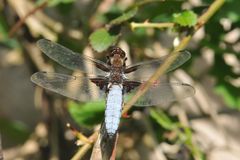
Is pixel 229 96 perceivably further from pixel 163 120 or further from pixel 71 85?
pixel 71 85

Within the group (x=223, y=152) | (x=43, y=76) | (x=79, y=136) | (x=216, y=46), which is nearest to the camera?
(x=79, y=136)

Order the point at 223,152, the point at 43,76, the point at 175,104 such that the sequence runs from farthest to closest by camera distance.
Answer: the point at 223,152, the point at 175,104, the point at 43,76

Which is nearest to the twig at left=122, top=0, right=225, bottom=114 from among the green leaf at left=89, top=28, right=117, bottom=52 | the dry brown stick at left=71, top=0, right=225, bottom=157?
the dry brown stick at left=71, top=0, right=225, bottom=157

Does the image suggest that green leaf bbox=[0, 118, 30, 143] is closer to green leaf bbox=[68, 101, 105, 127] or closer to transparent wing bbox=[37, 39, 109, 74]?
green leaf bbox=[68, 101, 105, 127]

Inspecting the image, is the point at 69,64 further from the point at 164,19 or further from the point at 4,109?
the point at 4,109

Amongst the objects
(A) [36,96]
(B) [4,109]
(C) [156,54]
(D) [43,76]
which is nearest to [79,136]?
(D) [43,76]

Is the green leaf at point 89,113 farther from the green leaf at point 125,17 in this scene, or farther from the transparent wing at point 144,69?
the green leaf at point 125,17

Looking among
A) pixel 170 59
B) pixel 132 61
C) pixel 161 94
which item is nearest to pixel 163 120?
pixel 161 94
